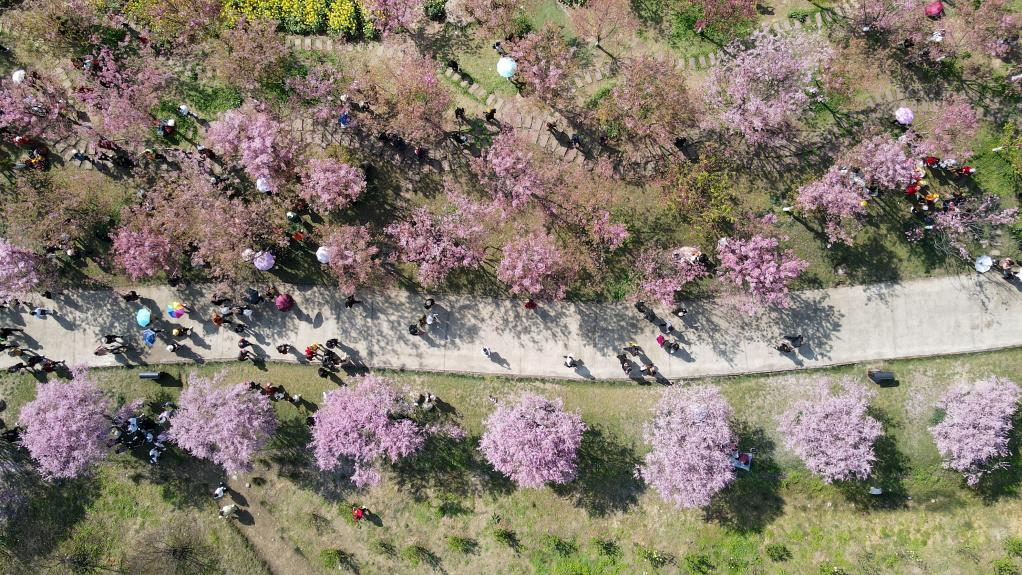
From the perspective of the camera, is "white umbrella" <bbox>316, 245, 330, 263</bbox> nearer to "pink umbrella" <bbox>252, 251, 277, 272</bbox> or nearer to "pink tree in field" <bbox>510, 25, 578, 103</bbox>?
"pink umbrella" <bbox>252, 251, 277, 272</bbox>

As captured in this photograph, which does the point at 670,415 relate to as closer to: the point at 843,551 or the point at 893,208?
the point at 843,551

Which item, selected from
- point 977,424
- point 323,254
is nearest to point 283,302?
point 323,254

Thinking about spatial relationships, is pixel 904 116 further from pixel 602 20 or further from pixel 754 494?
pixel 754 494

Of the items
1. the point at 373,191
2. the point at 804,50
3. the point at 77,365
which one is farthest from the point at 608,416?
the point at 77,365

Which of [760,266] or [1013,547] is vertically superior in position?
[760,266]

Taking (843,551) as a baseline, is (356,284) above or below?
above
